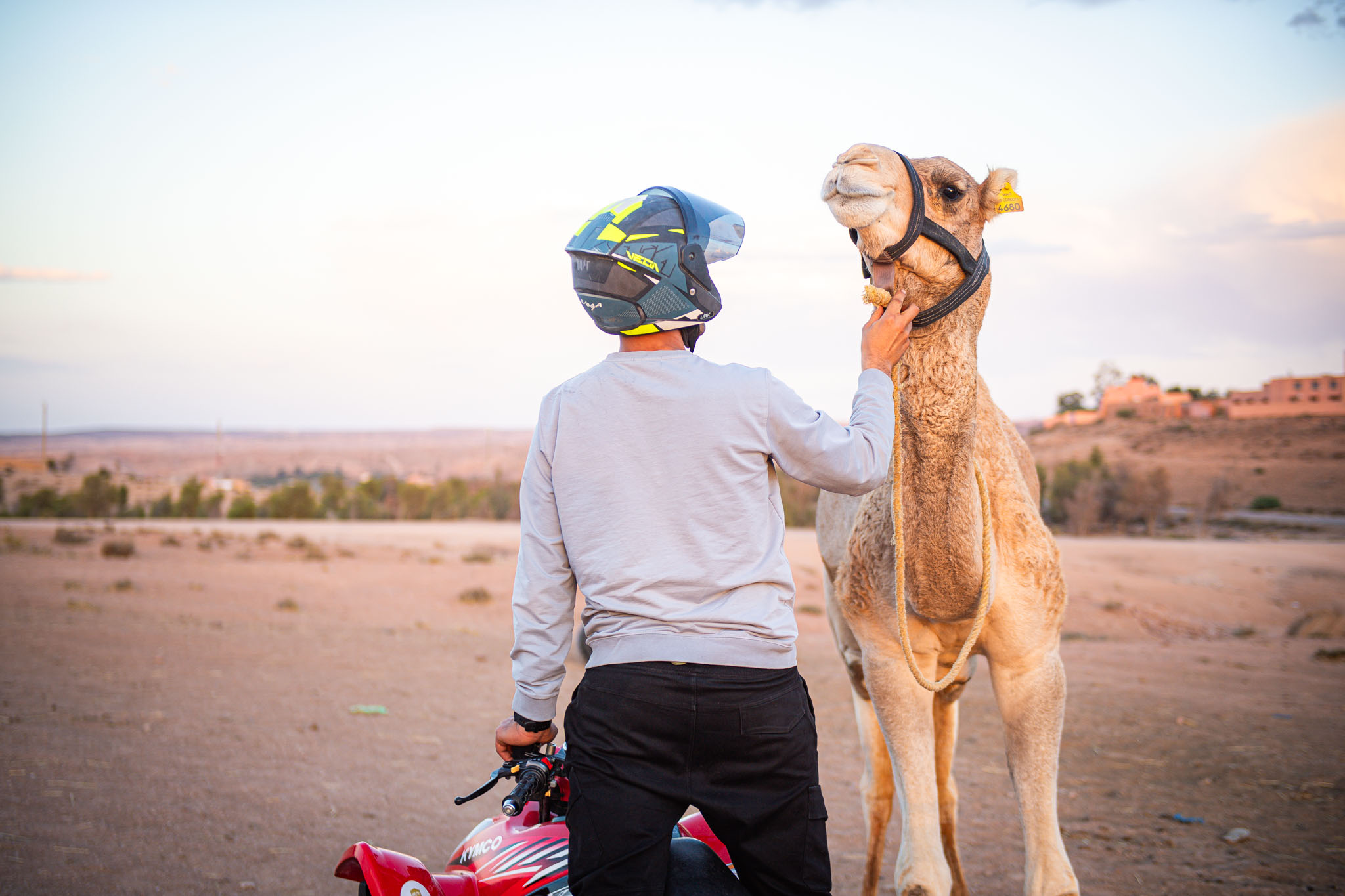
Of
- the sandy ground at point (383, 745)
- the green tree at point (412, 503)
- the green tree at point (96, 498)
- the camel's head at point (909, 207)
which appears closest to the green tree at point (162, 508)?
the green tree at point (96, 498)

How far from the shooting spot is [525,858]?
7.93 feet

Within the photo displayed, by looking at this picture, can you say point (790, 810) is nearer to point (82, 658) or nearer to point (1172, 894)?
point (1172, 894)

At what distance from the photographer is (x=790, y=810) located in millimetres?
2018

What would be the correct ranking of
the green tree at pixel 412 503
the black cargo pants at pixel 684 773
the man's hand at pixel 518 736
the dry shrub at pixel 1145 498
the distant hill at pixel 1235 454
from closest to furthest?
the black cargo pants at pixel 684 773 < the man's hand at pixel 518 736 < the dry shrub at pixel 1145 498 < the green tree at pixel 412 503 < the distant hill at pixel 1235 454

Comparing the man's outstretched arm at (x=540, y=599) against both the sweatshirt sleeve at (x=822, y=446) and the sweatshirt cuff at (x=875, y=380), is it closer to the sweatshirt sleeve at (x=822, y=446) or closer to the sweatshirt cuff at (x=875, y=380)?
the sweatshirt sleeve at (x=822, y=446)

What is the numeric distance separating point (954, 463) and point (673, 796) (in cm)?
158

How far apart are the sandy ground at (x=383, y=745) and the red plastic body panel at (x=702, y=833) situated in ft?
9.15

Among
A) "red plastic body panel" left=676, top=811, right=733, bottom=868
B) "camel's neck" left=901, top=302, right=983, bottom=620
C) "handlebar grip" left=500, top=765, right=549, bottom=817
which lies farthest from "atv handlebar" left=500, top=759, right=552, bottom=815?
"camel's neck" left=901, top=302, right=983, bottom=620

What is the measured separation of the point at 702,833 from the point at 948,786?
2.49m

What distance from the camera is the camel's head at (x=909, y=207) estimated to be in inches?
101

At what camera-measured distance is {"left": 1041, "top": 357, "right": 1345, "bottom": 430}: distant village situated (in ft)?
195

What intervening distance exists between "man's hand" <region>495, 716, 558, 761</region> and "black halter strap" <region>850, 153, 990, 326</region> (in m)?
1.65

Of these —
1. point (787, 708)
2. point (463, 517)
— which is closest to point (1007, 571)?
point (787, 708)

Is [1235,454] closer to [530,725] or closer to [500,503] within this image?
[500,503]
